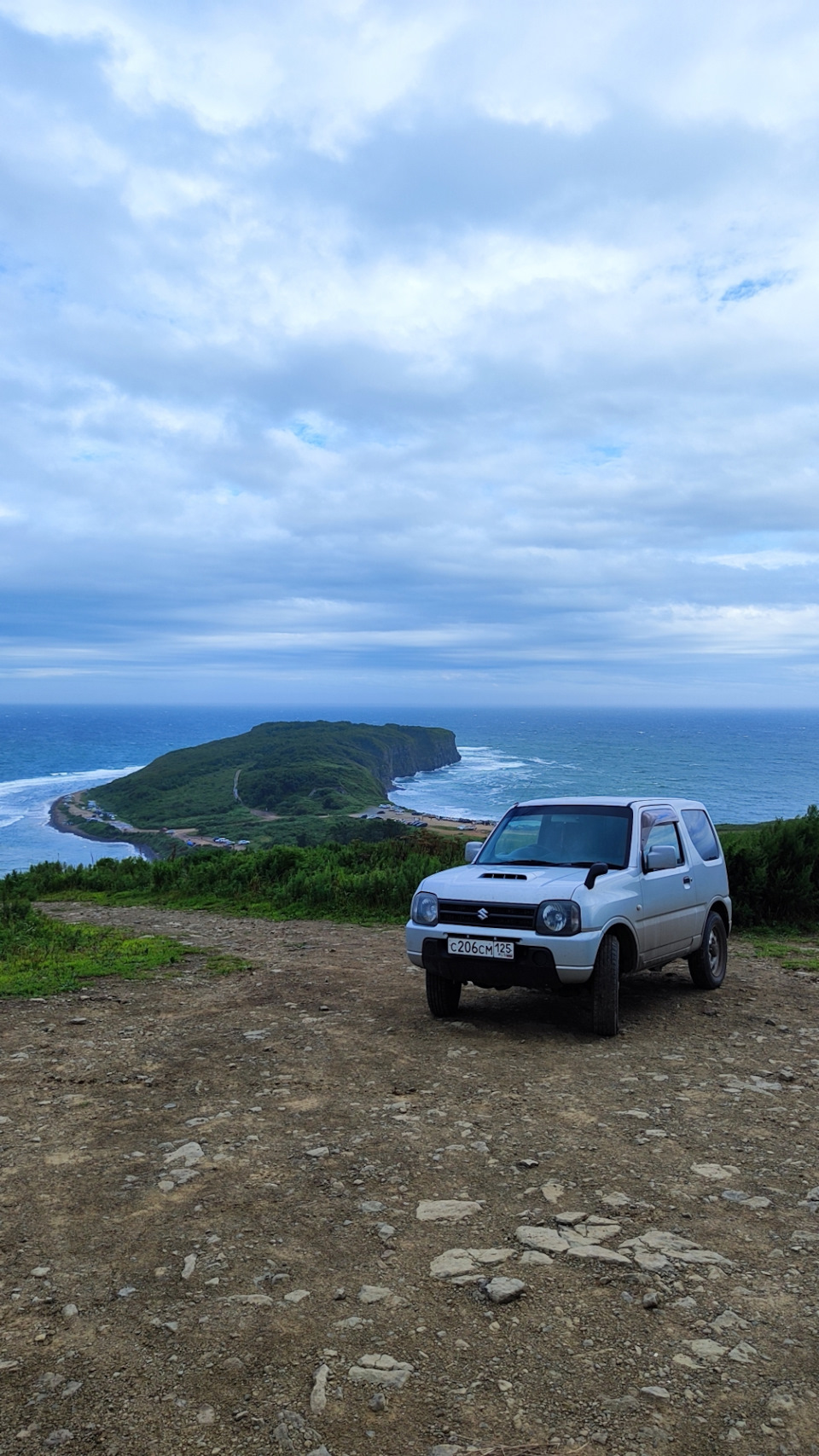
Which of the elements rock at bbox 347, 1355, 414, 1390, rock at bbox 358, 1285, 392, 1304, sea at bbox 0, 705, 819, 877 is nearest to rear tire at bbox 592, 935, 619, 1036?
rock at bbox 358, 1285, 392, 1304

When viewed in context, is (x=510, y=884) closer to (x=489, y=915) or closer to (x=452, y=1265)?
(x=489, y=915)

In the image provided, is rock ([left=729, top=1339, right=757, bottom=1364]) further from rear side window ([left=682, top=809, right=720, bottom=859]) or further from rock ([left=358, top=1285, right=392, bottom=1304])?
rear side window ([left=682, top=809, right=720, bottom=859])

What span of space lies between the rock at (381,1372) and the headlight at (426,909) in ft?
13.8

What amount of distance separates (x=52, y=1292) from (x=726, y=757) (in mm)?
178328

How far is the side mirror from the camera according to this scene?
768 centimetres

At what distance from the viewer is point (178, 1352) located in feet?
10.4

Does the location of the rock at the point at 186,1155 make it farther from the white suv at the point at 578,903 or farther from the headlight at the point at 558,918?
the headlight at the point at 558,918

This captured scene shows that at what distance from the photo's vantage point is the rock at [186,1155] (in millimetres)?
4773

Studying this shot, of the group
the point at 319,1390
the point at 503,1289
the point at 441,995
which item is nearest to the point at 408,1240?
the point at 503,1289

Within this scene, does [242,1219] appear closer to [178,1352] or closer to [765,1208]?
[178,1352]

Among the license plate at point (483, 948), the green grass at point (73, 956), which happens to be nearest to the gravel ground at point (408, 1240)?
the license plate at point (483, 948)

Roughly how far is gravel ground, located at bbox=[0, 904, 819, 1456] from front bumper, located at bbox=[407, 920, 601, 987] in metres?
0.50

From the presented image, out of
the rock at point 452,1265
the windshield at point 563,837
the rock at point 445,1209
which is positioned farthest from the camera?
the windshield at point 563,837

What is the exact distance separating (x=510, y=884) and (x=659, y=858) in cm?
141
